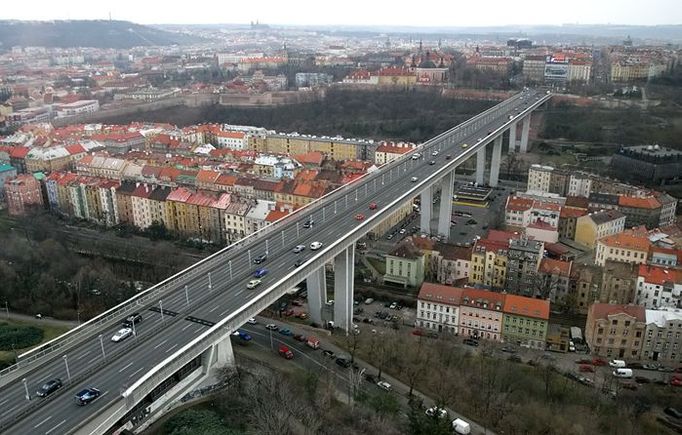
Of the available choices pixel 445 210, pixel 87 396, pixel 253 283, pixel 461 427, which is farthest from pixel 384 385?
pixel 445 210

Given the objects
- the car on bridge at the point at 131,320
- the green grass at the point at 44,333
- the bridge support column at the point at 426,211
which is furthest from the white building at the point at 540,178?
the car on bridge at the point at 131,320

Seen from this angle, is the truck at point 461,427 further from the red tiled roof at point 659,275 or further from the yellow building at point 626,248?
the yellow building at point 626,248

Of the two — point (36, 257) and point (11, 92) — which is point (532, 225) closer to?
point (36, 257)

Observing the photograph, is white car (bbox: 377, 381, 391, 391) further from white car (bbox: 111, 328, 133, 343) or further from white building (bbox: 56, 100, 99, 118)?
white building (bbox: 56, 100, 99, 118)

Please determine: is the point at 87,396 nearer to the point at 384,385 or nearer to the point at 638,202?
the point at 384,385

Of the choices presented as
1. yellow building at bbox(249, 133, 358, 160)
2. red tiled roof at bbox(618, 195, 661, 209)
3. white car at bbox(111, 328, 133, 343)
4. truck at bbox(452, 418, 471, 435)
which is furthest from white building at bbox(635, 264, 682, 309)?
yellow building at bbox(249, 133, 358, 160)

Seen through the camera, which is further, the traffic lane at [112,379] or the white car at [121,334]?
the white car at [121,334]
